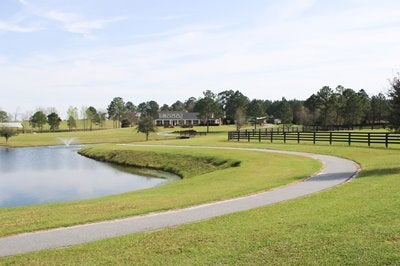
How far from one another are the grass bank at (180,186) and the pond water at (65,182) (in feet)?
11.7

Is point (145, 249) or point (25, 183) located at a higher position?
point (145, 249)

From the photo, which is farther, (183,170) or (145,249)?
(183,170)

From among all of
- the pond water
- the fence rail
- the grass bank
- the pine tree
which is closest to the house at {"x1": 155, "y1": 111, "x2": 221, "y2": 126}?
the fence rail

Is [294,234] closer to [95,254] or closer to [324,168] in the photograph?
[95,254]

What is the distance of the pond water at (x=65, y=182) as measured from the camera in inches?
1040

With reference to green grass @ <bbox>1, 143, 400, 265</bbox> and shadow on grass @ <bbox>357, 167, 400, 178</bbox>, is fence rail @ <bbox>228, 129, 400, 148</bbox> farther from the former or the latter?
green grass @ <bbox>1, 143, 400, 265</bbox>

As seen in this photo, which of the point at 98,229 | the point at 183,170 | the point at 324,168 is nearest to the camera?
the point at 98,229

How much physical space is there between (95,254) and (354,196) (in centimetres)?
900

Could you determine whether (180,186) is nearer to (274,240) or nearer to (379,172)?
(379,172)

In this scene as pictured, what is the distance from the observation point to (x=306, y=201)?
47.1 ft

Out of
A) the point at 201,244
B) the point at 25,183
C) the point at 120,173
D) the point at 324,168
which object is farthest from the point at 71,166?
the point at 201,244

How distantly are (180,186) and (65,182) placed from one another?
12860 mm

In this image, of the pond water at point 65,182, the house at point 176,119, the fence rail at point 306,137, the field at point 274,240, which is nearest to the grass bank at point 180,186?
the field at point 274,240

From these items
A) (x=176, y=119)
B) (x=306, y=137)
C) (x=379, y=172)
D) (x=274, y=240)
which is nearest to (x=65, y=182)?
(x=379, y=172)
